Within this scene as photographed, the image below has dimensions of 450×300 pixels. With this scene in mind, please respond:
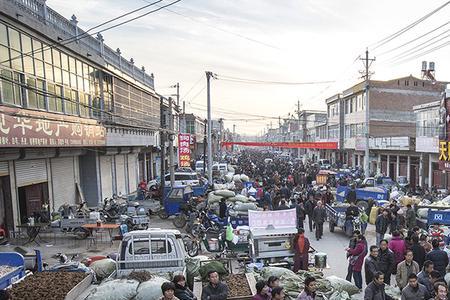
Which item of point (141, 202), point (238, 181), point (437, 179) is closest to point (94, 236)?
point (141, 202)

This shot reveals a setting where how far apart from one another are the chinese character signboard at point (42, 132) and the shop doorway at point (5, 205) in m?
2.29

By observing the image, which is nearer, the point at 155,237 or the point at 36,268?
the point at 155,237

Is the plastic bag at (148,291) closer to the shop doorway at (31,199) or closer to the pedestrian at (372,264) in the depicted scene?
the pedestrian at (372,264)

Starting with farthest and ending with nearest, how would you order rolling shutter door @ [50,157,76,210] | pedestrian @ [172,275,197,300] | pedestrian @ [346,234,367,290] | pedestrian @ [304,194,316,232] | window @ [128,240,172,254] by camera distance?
1. rolling shutter door @ [50,157,76,210]
2. pedestrian @ [304,194,316,232]
3. pedestrian @ [346,234,367,290]
4. window @ [128,240,172,254]
5. pedestrian @ [172,275,197,300]

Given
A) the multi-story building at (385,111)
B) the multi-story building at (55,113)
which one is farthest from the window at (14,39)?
the multi-story building at (385,111)

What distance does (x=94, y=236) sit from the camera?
48.2 ft

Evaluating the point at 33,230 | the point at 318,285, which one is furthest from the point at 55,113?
the point at 318,285

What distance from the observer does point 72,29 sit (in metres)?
17.5

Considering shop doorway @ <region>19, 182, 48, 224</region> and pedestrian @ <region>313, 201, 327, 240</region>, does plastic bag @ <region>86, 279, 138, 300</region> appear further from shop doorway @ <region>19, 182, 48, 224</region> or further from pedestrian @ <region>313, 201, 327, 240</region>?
shop doorway @ <region>19, 182, 48, 224</region>

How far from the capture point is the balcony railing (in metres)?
13.8

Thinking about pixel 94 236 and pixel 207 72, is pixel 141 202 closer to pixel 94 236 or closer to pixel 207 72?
pixel 94 236

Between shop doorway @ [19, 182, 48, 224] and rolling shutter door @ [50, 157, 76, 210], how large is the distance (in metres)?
0.85

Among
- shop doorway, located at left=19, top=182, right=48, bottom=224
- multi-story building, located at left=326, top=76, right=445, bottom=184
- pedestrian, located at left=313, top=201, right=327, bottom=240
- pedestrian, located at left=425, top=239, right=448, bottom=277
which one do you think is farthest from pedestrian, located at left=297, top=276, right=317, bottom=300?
multi-story building, located at left=326, top=76, right=445, bottom=184

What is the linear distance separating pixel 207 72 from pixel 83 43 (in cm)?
867
